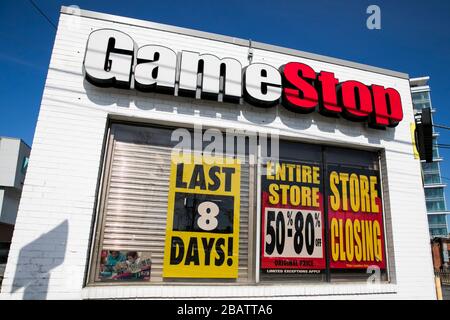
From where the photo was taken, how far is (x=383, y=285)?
20.8ft

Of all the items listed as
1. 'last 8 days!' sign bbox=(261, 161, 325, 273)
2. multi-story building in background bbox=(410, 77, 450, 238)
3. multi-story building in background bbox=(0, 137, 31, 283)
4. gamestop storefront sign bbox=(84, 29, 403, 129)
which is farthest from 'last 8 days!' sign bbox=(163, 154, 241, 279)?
multi-story building in background bbox=(410, 77, 450, 238)

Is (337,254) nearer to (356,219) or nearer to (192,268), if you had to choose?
(356,219)

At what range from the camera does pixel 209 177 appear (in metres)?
6.02

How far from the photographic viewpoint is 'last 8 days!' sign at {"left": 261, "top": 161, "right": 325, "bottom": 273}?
6.03m

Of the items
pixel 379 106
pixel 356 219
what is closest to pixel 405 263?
pixel 356 219

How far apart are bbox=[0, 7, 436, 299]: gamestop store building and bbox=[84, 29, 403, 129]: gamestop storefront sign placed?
29 millimetres

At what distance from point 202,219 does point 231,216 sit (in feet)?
1.91

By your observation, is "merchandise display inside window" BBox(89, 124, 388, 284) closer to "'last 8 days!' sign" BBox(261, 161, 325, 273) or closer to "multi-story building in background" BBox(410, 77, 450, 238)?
"'last 8 days!' sign" BBox(261, 161, 325, 273)

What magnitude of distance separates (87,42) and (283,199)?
4.96 metres

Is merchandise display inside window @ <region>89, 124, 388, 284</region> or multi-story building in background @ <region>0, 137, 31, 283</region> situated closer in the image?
merchandise display inside window @ <region>89, 124, 388, 284</region>

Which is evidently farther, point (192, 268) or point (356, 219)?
point (356, 219)

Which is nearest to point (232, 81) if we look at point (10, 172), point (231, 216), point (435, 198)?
point (231, 216)

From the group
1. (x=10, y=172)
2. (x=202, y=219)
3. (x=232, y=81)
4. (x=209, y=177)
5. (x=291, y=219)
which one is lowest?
(x=202, y=219)

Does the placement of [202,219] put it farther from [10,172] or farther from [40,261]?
[10,172]
